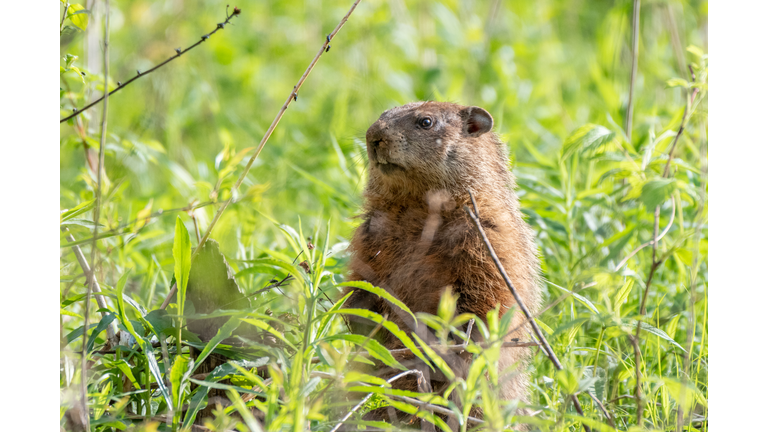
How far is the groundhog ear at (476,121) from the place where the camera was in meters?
3.54

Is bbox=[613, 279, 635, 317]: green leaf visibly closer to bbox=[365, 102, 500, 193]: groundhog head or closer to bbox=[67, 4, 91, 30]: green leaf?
bbox=[365, 102, 500, 193]: groundhog head

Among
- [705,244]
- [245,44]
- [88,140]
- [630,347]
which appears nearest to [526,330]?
[630,347]

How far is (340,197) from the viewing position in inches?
167

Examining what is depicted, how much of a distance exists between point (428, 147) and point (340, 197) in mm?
1123

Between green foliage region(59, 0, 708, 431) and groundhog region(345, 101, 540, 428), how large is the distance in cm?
17

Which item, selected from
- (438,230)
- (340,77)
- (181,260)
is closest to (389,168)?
(438,230)

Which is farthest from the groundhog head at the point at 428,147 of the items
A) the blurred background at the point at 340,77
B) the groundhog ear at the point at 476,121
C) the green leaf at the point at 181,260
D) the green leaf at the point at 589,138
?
the green leaf at the point at 181,260

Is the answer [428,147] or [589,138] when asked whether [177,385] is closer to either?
[428,147]

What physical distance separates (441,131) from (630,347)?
146 centimetres

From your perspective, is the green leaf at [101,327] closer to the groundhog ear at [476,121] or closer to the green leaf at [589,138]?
the groundhog ear at [476,121]

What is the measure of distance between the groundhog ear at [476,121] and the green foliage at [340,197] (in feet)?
1.46

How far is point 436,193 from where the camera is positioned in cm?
311

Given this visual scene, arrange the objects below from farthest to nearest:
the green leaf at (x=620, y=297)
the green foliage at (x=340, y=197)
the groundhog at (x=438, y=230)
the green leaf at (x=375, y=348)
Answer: the groundhog at (x=438, y=230) < the green leaf at (x=620, y=297) < the green foliage at (x=340, y=197) < the green leaf at (x=375, y=348)

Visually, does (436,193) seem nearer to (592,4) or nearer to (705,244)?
(705,244)
